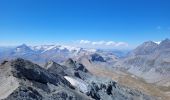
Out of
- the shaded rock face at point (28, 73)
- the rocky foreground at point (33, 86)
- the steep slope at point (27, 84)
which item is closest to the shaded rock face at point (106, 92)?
the rocky foreground at point (33, 86)

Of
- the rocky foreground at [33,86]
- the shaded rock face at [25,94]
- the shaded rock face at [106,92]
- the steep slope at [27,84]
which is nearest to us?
the shaded rock face at [25,94]

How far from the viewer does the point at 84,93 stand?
2921 inches

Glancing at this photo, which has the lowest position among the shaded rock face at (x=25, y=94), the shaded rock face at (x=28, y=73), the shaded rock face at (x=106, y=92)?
the shaded rock face at (x=106, y=92)

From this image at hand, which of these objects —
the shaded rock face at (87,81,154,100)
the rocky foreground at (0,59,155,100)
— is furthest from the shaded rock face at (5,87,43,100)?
the shaded rock face at (87,81,154,100)

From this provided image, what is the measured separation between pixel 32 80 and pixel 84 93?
17407 millimetres

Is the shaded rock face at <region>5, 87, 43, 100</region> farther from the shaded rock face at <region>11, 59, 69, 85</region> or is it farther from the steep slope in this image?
the shaded rock face at <region>11, 59, 69, 85</region>

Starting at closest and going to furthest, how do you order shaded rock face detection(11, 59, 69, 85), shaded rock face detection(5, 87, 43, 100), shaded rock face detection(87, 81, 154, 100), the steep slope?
shaded rock face detection(5, 87, 43, 100) < the steep slope < shaded rock face detection(11, 59, 69, 85) < shaded rock face detection(87, 81, 154, 100)

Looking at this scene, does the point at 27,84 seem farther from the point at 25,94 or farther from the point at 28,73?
the point at 28,73

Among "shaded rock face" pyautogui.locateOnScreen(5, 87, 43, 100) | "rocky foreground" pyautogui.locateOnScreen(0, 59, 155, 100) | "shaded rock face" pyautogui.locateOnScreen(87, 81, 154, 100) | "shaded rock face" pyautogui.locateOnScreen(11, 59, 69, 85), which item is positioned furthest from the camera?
"shaded rock face" pyautogui.locateOnScreen(87, 81, 154, 100)

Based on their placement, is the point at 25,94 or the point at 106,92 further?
the point at 106,92

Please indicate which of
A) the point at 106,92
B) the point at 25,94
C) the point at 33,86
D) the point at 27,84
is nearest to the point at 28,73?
the point at 33,86

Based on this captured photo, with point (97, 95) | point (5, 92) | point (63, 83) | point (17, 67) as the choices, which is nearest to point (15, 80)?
point (5, 92)

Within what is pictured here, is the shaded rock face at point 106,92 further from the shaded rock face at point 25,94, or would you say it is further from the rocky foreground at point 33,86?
the shaded rock face at point 25,94

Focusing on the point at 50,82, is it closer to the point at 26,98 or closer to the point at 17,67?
the point at 17,67
